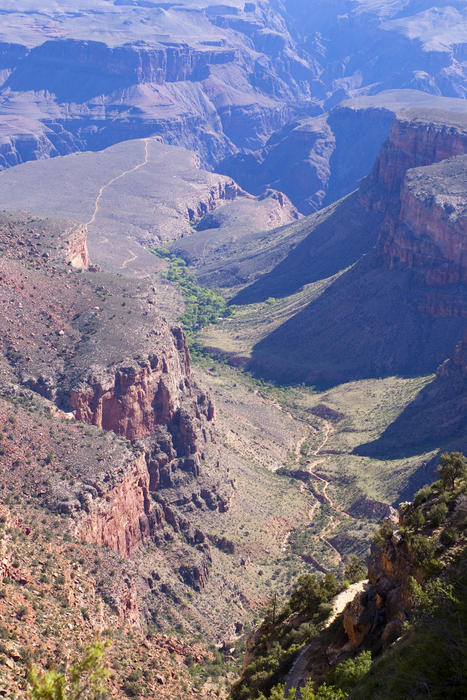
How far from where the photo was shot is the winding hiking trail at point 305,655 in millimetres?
34375

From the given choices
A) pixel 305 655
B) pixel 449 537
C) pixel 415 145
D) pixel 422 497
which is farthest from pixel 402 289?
pixel 449 537

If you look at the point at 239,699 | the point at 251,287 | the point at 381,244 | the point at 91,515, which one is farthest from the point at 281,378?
the point at 239,699

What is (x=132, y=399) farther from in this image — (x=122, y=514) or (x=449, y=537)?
(x=449, y=537)

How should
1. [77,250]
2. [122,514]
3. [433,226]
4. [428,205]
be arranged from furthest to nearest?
[428,205]
[433,226]
[77,250]
[122,514]

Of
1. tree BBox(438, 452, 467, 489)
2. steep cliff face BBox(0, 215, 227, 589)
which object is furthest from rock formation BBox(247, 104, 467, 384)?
tree BBox(438, 452, 467, 489)

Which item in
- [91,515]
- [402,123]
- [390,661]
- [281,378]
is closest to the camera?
[390,661]

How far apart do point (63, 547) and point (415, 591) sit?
1101 inches

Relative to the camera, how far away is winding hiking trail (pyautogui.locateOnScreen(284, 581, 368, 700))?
34.4 meters

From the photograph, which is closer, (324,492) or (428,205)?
(324,492)

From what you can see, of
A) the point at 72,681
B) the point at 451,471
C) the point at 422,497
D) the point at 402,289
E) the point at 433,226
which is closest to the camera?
the point at 72,681

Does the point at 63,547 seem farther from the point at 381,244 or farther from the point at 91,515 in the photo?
the point at 381,244

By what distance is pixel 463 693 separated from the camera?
22594mm

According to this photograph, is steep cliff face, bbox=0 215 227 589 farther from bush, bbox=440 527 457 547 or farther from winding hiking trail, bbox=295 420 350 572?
bush, bbox=440 527 457 547

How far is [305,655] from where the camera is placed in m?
35.4
